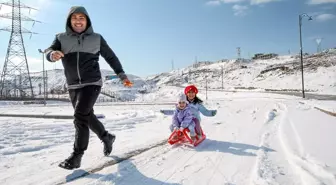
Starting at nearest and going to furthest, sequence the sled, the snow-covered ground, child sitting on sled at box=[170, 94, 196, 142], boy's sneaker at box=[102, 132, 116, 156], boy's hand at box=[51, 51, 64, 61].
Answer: the snow-covered ground < boy's hand at box=[51, 51, 64, 61] < boy's sneaker at box=[102, 132, 116, 156] < the sled < child sitting on sled at box=[170, 94, 196, 142]

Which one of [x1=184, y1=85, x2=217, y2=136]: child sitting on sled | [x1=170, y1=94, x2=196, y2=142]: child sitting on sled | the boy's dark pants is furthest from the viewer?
[x1=184, y1=85, x2=217, y2=136]: child sitting on sled

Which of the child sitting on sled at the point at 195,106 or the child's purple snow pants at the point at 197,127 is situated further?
the child sitting on sled at the point at 195,106

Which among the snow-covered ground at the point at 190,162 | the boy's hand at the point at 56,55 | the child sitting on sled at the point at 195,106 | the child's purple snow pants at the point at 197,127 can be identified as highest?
the boy's hand at the point at 56,55

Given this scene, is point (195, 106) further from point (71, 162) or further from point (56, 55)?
point (56, 55)

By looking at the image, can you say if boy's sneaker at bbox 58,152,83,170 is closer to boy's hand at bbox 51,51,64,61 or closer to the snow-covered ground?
the snow-covered ground

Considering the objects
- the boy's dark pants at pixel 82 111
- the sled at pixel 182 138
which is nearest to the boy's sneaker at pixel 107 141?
the boy's dark pants at pixel 82 111

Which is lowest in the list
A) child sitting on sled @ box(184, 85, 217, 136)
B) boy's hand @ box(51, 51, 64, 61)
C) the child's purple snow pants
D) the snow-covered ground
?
the snow-covered ground

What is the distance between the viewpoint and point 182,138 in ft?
19.8

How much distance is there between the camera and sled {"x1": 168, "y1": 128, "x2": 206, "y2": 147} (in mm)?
5820

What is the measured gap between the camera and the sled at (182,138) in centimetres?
582

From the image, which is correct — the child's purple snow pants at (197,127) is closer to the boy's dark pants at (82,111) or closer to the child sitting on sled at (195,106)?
the child sitting on sled at (195,106)

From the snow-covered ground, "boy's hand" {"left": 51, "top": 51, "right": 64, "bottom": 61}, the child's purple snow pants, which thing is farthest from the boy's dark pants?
the child's purple snow pants

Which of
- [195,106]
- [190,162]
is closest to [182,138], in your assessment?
[195,106]

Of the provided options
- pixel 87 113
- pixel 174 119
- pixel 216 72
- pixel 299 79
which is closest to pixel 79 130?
pixel 87 113
